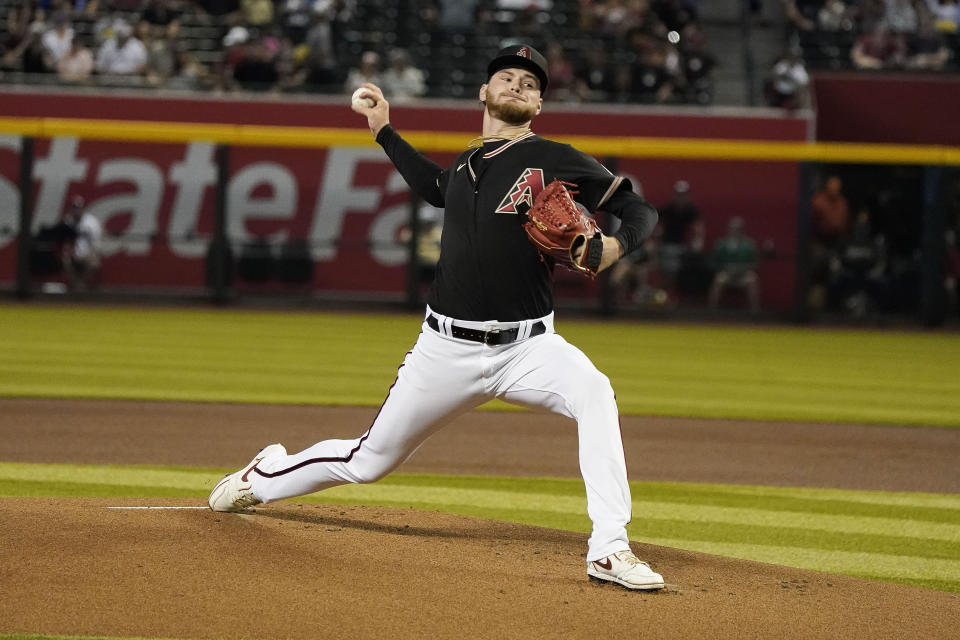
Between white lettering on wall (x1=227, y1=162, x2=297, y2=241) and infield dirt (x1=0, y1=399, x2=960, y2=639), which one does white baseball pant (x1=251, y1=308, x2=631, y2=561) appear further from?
white lettering on wall (x1=227, y1=162, x2=297, y2=241)

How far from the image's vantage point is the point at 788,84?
18031 mm

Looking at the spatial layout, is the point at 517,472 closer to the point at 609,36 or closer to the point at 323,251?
the point at 323,251

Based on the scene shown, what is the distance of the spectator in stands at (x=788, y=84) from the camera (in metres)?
17.9

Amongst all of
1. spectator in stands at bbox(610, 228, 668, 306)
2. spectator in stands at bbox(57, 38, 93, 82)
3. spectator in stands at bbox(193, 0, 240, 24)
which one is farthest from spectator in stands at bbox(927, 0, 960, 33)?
spectator in stands at bbox(57, 38, 93, 82)

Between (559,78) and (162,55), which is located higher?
(162,55)

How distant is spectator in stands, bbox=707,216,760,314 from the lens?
55.3 feet

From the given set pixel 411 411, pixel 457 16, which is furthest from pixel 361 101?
pixel 457 16

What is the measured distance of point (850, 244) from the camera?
1652 centimetres

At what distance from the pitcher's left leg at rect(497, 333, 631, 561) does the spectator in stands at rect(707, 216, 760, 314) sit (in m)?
13.0

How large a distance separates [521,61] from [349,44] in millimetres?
14805

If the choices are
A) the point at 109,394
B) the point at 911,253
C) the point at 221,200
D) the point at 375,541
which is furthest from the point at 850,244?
the point at 375,541

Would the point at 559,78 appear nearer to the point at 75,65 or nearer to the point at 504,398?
the point at 75,65

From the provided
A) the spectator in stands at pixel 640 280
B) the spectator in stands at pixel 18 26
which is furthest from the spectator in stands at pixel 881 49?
the spectator in stands at pixel 18 26

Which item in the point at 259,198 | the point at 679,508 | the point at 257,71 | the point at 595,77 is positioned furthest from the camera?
the point at 595,77
